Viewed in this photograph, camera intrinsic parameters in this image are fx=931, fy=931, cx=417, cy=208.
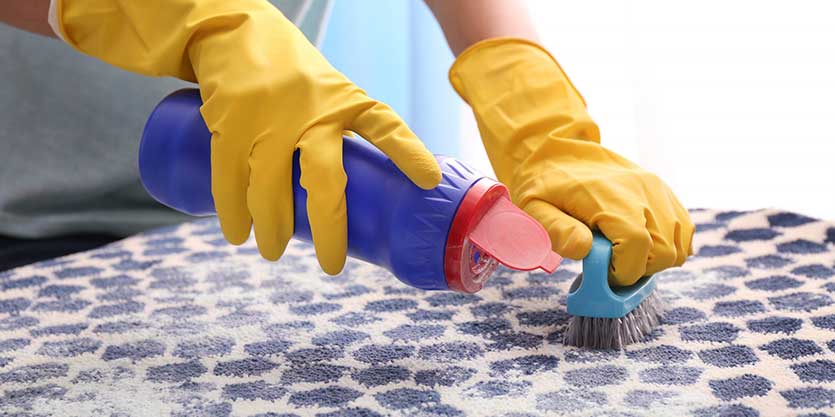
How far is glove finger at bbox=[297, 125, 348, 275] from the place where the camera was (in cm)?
71

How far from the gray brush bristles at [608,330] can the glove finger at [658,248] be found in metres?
0.04

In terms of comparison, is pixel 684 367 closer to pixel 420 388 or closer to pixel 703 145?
pixel 420 388

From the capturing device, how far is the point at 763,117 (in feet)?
4.76

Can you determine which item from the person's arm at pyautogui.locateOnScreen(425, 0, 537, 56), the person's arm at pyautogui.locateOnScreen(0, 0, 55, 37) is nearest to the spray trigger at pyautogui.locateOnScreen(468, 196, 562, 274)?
the person's arm at pyautogui.locateOnScreen(425, 0, 537, 56)

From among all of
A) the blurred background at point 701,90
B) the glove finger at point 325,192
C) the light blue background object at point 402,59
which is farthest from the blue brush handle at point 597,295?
the light blue background object at point 402,59

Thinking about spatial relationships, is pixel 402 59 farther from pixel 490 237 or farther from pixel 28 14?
pixel 490 237

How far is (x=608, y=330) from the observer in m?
0.81

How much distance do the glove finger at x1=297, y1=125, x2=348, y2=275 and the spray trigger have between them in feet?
0.34

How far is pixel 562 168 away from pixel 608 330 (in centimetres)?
17

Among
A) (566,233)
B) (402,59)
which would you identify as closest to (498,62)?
(566,233)

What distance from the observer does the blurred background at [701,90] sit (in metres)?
1.39

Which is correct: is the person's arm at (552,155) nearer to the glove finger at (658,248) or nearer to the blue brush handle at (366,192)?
the glove finger at (658,248)

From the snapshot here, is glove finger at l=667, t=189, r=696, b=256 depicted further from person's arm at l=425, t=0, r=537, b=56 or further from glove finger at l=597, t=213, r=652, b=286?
person's arm at l=425, t=0, r=537, b=56

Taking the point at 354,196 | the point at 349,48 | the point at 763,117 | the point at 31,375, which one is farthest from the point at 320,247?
the point at 349,48
